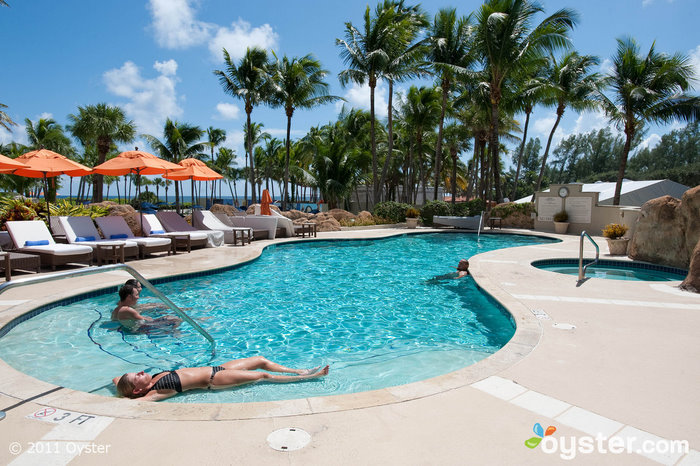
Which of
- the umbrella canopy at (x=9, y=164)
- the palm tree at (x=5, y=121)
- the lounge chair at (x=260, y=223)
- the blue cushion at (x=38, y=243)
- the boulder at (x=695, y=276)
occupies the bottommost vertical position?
the boulder at (x=695, y=276)

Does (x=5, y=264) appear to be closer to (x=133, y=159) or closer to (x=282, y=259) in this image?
(x=133, y=159)

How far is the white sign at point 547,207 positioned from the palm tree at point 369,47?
35.0 feet

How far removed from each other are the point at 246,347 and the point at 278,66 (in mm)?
23389

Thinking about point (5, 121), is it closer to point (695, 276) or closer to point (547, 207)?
point (695, 276)

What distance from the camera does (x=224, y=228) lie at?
1299cm

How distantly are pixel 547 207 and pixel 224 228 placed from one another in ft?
47.7

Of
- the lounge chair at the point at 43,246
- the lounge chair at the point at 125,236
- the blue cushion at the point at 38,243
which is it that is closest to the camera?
the lounge chair at the point at 43,246

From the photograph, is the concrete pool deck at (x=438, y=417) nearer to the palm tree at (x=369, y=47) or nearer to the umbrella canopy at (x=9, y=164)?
the umbrella canopy at (x=9, y=164)

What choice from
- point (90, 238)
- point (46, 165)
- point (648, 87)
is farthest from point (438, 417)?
point (648, 87)

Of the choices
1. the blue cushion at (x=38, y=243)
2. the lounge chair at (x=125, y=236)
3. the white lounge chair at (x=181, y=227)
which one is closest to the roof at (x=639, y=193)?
the white lounge chair at (x=181, y=227)

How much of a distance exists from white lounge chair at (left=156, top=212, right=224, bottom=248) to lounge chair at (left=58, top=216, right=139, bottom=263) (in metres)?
2.14

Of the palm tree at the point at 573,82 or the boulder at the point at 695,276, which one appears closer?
the boulder at the point at 695,276

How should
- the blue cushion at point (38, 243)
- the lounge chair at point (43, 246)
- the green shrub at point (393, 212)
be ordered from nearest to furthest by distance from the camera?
the lounge chair at point (43, 246) → the blue cushion at point (38, 243) → the green shrub at point (393, 212)

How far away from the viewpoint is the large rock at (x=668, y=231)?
8336mm
